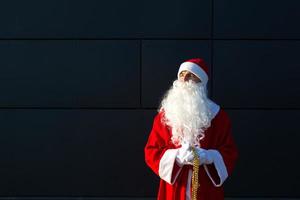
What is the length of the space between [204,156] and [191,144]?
13 centimetres

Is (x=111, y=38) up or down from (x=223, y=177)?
up

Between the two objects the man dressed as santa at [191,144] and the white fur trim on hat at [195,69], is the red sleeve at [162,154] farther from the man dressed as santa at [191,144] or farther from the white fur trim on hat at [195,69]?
the white fur trim on hat at [195,69]

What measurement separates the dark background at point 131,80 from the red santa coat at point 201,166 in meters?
1.68

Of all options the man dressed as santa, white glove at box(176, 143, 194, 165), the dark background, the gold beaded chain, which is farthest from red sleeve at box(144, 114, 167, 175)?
the dark background

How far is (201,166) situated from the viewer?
3588mm

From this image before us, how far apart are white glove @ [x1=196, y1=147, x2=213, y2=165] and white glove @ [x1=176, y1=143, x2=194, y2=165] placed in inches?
2.4

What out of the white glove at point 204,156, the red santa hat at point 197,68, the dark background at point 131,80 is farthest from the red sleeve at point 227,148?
the dark background at point 131,80

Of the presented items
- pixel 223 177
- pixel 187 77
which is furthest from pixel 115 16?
pixel 223 177

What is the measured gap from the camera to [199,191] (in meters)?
3.56

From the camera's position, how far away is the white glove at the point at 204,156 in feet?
11.3

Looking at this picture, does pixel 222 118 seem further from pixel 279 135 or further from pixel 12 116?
pixel 12 116

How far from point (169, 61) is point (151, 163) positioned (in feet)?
5.98

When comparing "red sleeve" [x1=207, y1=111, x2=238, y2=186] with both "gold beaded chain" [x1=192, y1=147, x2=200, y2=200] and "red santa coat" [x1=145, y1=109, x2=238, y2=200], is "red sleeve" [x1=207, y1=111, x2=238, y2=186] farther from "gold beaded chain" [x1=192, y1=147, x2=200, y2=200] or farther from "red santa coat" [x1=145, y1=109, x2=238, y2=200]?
"gold beaded chain" [x1=192, y1=147, x2=200, y2=200]

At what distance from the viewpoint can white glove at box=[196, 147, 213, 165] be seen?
3448 mm
